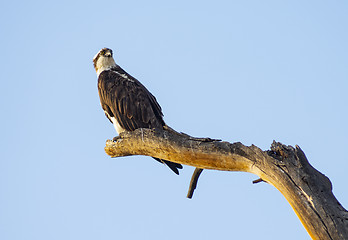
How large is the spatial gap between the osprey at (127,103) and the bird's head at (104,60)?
1.65ft

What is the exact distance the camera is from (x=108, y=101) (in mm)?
8367

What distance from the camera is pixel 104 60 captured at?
9492 mm

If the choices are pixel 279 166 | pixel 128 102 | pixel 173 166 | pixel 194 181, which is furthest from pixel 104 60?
pixel 279 166

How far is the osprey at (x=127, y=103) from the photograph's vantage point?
26.2 ft

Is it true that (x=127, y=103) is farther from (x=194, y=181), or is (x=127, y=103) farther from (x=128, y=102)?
(x=194, y=181)

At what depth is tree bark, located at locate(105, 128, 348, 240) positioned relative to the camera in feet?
14.9

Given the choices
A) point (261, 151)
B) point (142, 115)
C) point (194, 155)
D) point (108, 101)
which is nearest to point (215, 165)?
point (194, 155)

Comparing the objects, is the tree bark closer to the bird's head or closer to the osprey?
the osprey

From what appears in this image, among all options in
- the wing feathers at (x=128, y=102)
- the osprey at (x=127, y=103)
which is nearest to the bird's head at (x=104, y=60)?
the osprey at (x=127, y=103)

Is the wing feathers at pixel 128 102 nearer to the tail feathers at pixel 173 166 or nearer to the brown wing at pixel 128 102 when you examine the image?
the brown wing at pixel 128 102

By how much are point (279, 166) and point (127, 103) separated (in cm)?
378

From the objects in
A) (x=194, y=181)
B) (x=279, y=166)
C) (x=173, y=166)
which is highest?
(x=173, y=166)

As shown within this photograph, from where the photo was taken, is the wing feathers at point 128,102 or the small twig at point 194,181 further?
the wing feathers at point 128,102

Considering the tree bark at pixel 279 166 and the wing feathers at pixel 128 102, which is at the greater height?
the wing feathers at pixel 128 102
